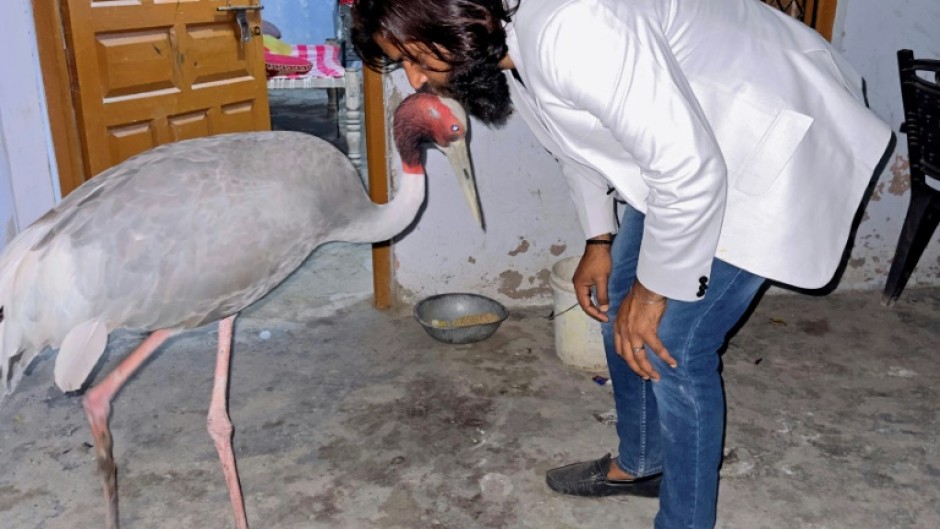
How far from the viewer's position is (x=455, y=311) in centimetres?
363

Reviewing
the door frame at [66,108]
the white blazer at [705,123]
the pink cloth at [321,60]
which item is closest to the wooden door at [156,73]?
the door frame at [66,108]

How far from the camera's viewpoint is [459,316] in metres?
3.62

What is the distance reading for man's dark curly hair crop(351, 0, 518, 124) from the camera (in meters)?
1.39

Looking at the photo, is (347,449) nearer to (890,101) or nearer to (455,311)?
(455,311)

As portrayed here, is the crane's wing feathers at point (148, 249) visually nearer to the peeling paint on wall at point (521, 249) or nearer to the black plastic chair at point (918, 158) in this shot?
the peeling paint on wall at point (521, 249)

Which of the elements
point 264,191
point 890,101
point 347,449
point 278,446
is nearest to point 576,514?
point 347,449

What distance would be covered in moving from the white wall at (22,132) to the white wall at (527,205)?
1.40 meters

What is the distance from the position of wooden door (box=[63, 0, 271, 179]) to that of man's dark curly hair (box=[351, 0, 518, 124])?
2.30m

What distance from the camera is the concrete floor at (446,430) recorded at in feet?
7.91

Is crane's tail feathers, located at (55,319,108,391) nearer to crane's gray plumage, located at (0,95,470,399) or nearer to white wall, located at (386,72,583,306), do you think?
crane's gray plumage, located at (0,95,470,399)

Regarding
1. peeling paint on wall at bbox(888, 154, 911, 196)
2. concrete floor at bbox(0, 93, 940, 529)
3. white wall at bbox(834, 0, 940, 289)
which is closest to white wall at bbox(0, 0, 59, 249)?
concrete floor at bbox(0, 93, 940, 529)

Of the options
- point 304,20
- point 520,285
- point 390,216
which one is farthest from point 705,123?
point 304,20

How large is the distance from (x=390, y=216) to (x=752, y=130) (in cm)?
121

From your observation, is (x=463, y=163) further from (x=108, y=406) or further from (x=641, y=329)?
(x=108, y=406)
